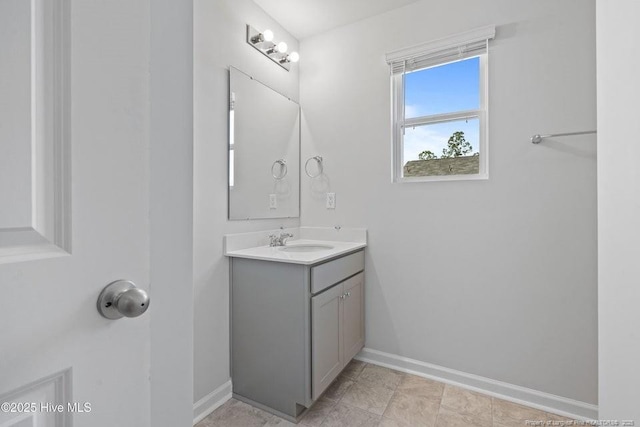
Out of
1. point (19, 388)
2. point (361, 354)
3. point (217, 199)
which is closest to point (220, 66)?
point (217, 199)

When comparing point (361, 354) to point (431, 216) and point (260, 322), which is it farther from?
point (431, 216)

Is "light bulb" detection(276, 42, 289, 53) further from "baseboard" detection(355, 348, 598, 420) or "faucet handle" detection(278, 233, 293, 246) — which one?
"baseboard" detection(355, 348, 598, 420)

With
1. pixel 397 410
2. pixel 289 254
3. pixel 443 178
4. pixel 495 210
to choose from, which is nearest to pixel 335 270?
pixel 289 254

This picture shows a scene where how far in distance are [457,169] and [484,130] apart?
11.3 inches

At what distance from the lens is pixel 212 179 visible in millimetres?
1741

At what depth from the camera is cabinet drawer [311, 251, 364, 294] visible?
1604 millimetres

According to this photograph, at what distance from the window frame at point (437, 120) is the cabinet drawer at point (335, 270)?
656 millimetres

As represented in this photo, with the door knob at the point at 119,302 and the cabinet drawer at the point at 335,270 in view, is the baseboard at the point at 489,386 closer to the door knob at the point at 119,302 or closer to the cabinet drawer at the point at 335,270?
the cabinet drawer at the point at 335,270

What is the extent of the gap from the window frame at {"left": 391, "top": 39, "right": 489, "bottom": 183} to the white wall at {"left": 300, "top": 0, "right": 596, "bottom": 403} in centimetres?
5

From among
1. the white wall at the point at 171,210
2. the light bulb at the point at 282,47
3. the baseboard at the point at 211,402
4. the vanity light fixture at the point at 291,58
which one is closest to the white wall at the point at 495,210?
the vanity light fixture at the point at 291,58

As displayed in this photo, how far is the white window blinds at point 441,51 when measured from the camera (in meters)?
1.84

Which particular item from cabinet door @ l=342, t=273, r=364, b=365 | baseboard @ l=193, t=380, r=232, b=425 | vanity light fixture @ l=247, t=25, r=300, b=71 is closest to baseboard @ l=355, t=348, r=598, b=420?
cabinet door @ l=342, t=273, r=364, b=365

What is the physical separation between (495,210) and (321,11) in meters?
1.84

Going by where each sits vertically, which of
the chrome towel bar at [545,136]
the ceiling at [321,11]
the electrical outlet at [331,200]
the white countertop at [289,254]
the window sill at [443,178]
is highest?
the ceiling at [321,11]
